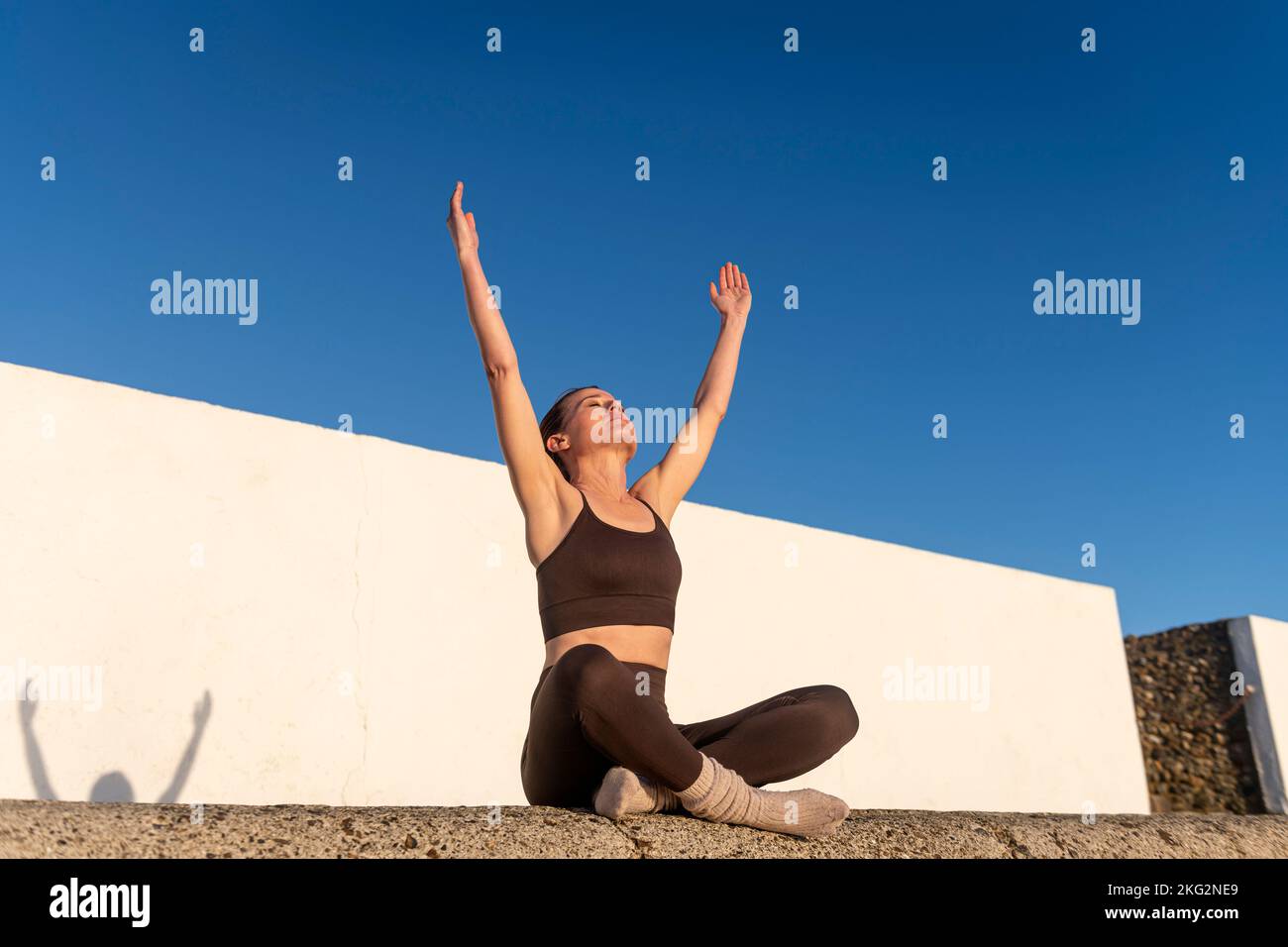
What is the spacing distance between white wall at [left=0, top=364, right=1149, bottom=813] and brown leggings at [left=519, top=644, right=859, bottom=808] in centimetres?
314

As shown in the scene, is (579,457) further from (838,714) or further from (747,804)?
(747,804)

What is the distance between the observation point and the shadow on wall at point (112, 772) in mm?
3910

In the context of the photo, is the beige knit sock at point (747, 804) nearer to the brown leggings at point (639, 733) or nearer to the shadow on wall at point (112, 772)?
the brown leggings at point (639, 733)

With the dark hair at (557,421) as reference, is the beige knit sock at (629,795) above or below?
below

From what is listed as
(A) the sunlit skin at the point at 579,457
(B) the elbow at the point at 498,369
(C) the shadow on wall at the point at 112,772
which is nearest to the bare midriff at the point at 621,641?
(A) the sunlit skin at the point at 579,457

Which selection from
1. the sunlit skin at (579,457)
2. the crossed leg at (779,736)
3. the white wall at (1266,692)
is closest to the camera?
the crossed leg at (779,736)

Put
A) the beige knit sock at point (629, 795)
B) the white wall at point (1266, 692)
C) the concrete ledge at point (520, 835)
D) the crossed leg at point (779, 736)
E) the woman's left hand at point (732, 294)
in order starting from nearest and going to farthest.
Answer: the concrete ledge at point (520, 835) < the beige knit sock at point (629, 795) < the crossed leg at point (779, 736) < the woman's left hand at point (732, 294) < the white wall at point (1266, 692)

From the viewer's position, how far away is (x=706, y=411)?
231 centimetres

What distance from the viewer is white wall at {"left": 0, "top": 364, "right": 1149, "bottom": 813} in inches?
162

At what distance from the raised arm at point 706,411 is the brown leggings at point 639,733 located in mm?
519

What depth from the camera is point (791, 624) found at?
642 cm

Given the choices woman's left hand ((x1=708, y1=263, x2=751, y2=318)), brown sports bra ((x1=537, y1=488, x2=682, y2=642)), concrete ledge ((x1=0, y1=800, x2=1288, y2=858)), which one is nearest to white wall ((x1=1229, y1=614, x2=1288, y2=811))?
concrete ledge ((x1=0, y1=800, x2=1288, y2=858))

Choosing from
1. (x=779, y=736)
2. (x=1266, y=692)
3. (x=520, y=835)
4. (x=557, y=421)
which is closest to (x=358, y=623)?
(x=557, y=421)
